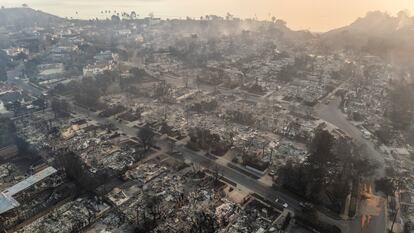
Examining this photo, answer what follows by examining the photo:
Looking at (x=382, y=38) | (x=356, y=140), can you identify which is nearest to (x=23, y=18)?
(x=382, y=38)

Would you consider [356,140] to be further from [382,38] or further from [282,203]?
[382,38]

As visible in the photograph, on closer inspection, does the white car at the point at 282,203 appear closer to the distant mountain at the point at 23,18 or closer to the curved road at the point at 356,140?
the curved road at the point at 356,140

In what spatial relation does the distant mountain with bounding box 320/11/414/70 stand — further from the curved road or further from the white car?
the white car

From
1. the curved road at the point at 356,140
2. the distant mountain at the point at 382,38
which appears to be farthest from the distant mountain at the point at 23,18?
the curved road at the point at 356,140

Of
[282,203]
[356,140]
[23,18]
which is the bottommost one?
[282,203]

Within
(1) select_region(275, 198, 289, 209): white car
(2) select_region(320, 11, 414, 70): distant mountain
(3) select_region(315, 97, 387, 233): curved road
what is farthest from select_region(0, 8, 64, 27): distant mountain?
(1) select_region(275, 198, 289, 209): white car

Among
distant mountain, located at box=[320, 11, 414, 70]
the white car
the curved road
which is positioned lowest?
the white car
